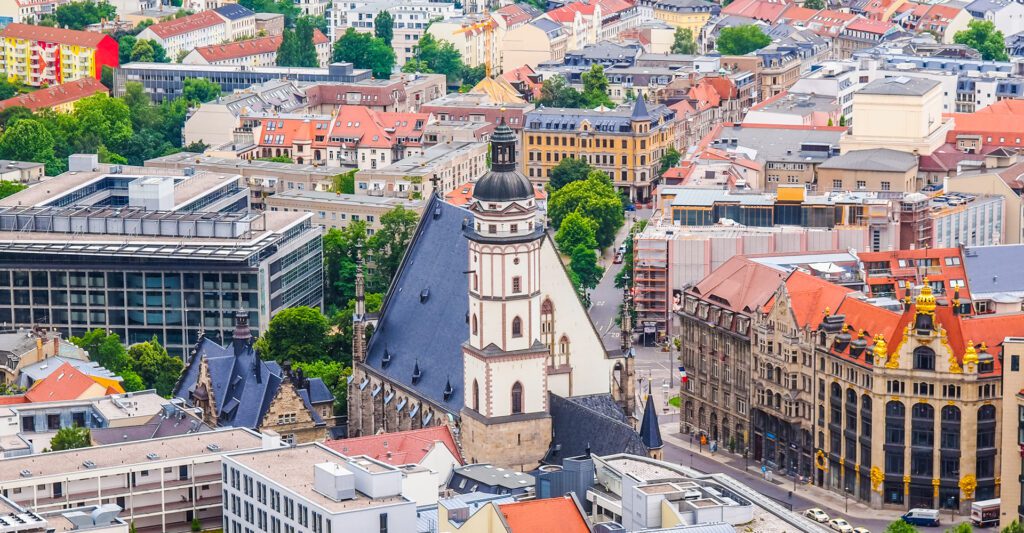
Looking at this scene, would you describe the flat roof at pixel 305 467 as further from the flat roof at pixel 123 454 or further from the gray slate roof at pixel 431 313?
the gray slate roof at pixel 431 313

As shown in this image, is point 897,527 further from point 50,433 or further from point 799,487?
point 50,433

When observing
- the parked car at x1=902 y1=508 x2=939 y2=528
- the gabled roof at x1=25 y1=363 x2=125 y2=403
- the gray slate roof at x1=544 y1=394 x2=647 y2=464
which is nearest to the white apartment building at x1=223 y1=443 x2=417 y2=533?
the gray slate roof at x1=544 y1=394 x2=647 y2=464

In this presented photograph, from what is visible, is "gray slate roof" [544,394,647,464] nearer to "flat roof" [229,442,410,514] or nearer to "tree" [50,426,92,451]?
"flat roof" [229,442,410,514]

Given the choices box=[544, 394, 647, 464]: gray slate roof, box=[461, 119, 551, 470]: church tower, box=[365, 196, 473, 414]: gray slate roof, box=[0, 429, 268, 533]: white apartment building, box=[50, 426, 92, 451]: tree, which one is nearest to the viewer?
box=[0, 429, 268, 533]: white apartment building

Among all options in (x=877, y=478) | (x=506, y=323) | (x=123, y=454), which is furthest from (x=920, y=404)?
(x=123, y=454)

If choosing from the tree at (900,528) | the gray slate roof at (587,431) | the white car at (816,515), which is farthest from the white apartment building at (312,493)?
the white car at (816,515)

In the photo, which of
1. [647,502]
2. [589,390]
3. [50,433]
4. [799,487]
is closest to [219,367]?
[50,433]
